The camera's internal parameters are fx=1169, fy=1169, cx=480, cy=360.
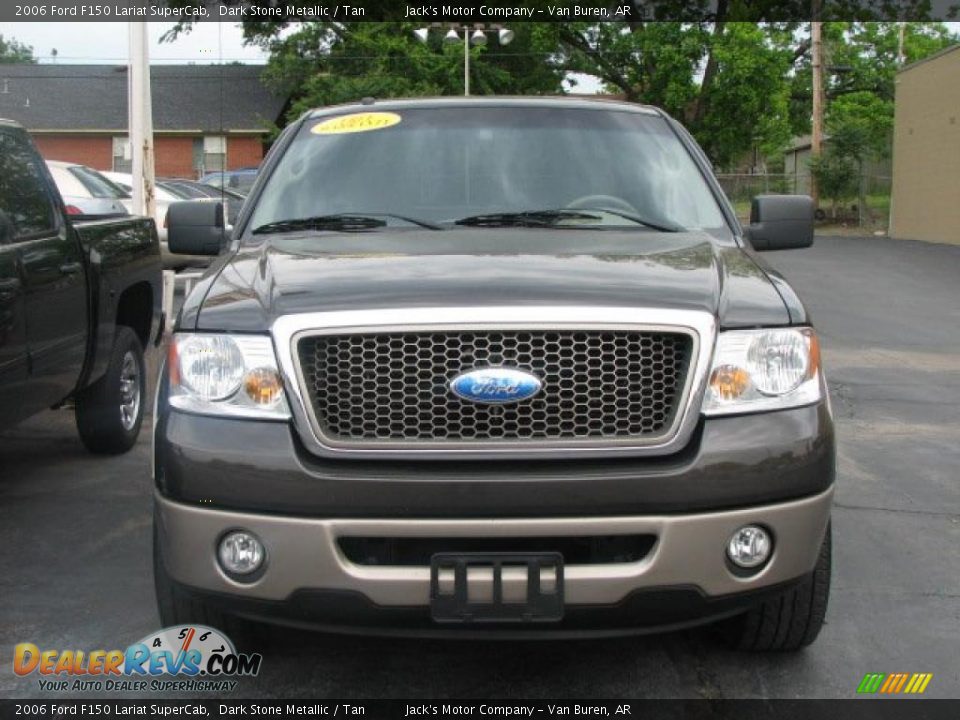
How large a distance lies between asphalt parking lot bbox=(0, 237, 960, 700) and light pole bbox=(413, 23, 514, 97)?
30.6 meters

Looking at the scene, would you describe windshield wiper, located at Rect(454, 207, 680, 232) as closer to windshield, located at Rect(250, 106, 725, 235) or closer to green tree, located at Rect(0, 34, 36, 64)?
windshield, located at Rect(250, 106, 725, 235)

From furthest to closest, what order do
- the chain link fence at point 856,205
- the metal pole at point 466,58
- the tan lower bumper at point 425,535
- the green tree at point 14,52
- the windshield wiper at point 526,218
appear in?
1. the green tree at point 14,52
2. the metal pole at point 466,58
3. the chain link fence at point 856,205
4. the windshield wiper at point 526,218
5. the tan lower bumper at point 425,535

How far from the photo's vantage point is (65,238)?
5.96 metres

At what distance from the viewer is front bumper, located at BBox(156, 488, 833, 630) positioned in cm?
297

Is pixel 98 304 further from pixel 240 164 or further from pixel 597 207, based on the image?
pixel 240 164

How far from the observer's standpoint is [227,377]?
3.16 metres

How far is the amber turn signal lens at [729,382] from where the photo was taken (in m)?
3.14

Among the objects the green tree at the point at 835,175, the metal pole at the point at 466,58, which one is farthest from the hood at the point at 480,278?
the metal pole at the point at 466,58

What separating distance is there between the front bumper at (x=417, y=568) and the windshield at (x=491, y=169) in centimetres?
152

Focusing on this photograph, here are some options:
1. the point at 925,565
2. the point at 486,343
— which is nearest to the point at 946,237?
the point at 925,565

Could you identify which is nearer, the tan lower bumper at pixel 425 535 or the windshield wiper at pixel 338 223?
the tan lower bumper at pixel 425 535

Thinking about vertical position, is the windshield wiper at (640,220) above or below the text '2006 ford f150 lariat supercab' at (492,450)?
above

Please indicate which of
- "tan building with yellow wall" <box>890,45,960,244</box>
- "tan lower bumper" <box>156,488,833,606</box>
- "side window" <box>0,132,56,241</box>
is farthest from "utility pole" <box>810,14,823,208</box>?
"tan lower bumper" <box>156,488,833,606</box>

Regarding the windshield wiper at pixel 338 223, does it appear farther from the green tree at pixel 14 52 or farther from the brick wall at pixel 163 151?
the green tree at pixel 14 52
